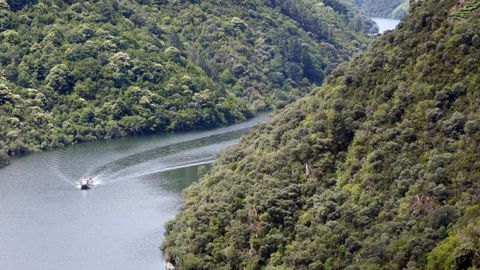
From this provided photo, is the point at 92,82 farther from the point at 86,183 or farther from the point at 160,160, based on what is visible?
the point at 86,183

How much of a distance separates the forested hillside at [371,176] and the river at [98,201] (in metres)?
7.33

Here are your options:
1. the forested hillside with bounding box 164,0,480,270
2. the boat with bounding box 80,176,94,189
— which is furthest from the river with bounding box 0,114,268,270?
the forested hillside with bounding box 164,0,480,270

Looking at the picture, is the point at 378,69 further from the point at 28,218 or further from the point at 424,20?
the point at 28,218

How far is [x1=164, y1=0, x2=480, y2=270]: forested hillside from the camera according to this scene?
254 ft

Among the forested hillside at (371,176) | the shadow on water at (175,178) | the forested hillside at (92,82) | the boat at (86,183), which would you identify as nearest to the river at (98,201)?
the shadow on water at (175,178)

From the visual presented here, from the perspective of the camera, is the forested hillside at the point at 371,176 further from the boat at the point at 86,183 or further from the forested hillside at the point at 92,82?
the forested hillside at the point at 92,82

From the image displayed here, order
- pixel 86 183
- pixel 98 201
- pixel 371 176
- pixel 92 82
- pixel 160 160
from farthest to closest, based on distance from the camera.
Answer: pixel 92 82 < pixel 160 160 < pixel 86 183 < pixel 98 201 < pixel 371 176

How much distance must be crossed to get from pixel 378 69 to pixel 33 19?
10390 centimetres

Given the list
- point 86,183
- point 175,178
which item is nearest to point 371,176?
point 175,178

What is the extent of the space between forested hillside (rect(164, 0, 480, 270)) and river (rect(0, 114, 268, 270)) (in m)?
7.33

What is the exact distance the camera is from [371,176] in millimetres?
85875

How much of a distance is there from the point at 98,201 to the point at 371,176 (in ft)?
158

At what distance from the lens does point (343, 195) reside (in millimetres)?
87625

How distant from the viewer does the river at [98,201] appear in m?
103
